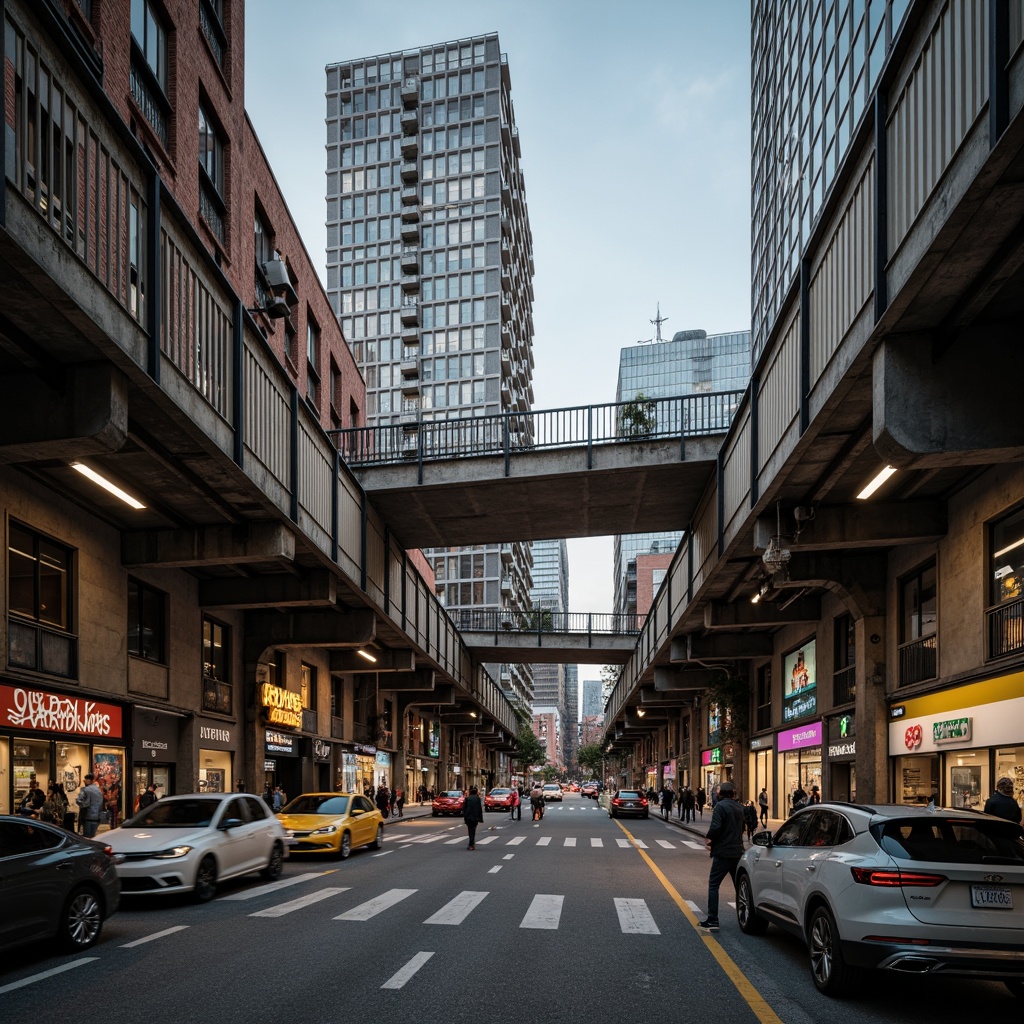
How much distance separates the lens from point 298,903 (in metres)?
13.2

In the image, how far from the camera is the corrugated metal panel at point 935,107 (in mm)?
7754

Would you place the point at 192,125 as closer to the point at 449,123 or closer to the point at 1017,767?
the point at 1017,767

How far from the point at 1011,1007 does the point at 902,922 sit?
55.4 inches

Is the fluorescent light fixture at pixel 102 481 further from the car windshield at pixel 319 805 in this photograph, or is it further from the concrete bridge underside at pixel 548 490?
the concrete bridge underside at pixel 548 490

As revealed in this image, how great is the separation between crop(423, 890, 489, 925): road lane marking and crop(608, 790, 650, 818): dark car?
3438cm

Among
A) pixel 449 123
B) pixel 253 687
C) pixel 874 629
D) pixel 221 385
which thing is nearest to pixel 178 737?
pixel 253 687

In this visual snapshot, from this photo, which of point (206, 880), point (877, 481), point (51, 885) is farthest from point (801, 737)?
point (51, 885)

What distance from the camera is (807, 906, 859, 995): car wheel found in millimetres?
7723

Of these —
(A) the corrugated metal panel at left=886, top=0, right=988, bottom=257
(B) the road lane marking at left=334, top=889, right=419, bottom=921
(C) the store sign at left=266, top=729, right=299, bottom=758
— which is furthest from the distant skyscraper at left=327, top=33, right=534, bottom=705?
(A) the corrugated metal panel at left=886, top=0, right=988, bottom=257

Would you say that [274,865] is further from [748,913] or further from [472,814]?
[472,814]

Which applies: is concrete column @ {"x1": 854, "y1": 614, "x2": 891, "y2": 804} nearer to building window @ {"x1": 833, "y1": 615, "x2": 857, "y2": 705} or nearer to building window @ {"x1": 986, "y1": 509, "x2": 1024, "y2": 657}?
building window @ {"x1": 833, "y1": 615, "x2": 857, "y2": 705}

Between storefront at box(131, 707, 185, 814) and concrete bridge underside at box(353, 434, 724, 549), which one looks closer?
storefront at box(131, 707, 185, 814)

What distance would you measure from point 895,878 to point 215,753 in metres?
22.1

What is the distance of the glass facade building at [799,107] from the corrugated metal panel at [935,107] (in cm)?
2810
